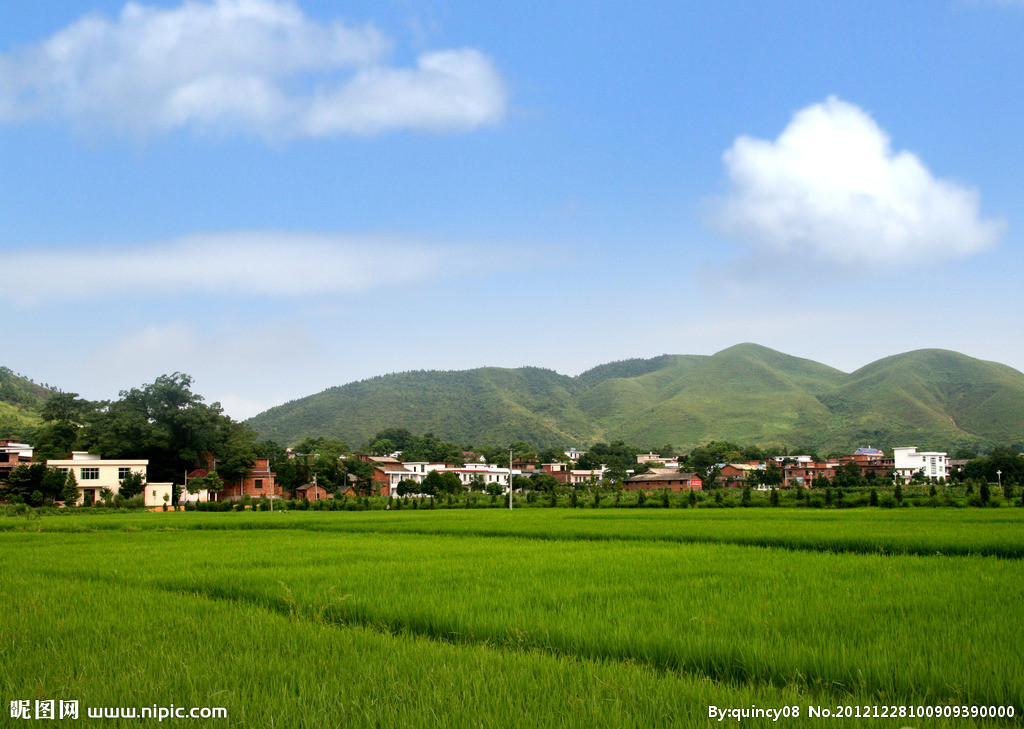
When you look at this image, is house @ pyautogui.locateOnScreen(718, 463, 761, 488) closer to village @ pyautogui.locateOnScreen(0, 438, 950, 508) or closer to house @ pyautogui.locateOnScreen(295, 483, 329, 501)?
village @ pyautogui.locateOnScreen(0, 438, 950, 508)

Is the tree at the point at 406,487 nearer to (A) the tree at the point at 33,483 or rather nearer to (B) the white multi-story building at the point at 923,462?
(A) the tree at the point at 33,483

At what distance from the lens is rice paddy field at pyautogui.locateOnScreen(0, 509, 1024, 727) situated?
439 cm

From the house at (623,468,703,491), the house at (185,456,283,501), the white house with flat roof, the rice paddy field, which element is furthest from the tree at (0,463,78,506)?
the house at (623,468,703,491)

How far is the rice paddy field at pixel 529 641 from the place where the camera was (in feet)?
14.4

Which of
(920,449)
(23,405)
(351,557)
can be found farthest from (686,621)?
(920,449)

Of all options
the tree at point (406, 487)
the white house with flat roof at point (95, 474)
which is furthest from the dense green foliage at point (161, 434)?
the tree at point (406, 487)

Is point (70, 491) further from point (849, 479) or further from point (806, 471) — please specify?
point (806, 471)

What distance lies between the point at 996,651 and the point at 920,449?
537 ft

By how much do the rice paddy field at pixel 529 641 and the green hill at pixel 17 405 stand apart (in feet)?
320

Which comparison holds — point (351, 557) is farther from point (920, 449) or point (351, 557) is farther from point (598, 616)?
point (920, 449)

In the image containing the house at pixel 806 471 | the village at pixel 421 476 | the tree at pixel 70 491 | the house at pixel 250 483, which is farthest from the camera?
the house at pixel 806 471

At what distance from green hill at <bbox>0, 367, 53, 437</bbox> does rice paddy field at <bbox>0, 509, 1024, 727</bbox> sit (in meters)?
97.7

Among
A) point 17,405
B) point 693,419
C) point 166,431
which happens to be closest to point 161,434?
point 166,431

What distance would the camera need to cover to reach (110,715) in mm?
4273
